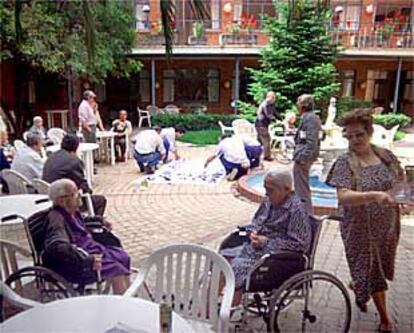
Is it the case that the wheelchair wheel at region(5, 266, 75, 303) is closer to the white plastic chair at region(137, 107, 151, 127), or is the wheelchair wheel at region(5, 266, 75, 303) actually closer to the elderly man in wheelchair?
the elderly man in wheelchair

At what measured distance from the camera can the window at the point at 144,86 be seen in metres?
15.3

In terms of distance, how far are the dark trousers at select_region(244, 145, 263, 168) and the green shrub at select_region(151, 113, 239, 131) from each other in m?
5.72

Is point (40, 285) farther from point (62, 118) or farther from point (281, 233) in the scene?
point (62, 118)

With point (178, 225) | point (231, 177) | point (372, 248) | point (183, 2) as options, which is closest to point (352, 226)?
point (372, 248)

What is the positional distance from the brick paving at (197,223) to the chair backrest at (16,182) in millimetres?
962

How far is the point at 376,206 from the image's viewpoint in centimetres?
234

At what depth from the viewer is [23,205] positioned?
309 centimetres

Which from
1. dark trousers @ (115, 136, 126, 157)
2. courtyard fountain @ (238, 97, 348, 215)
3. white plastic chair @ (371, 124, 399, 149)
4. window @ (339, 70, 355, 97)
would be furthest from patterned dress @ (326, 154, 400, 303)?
window @ (339, 70, 355, 97)

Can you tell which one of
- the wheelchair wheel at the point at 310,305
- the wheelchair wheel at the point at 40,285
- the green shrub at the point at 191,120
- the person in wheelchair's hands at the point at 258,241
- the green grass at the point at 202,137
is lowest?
the green grass at the point at 202,137

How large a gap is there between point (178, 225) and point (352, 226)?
2.37 metres

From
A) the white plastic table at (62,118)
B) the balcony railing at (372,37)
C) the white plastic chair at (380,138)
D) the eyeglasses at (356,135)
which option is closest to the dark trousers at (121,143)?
the white plastic chair at (380,138)

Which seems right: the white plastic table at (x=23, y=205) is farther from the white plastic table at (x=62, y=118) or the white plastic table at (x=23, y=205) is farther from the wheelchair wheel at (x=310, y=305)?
the white plastic table at (x=62, y=118)

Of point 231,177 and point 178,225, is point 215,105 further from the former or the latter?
point 178,225

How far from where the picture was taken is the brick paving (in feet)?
9.41
